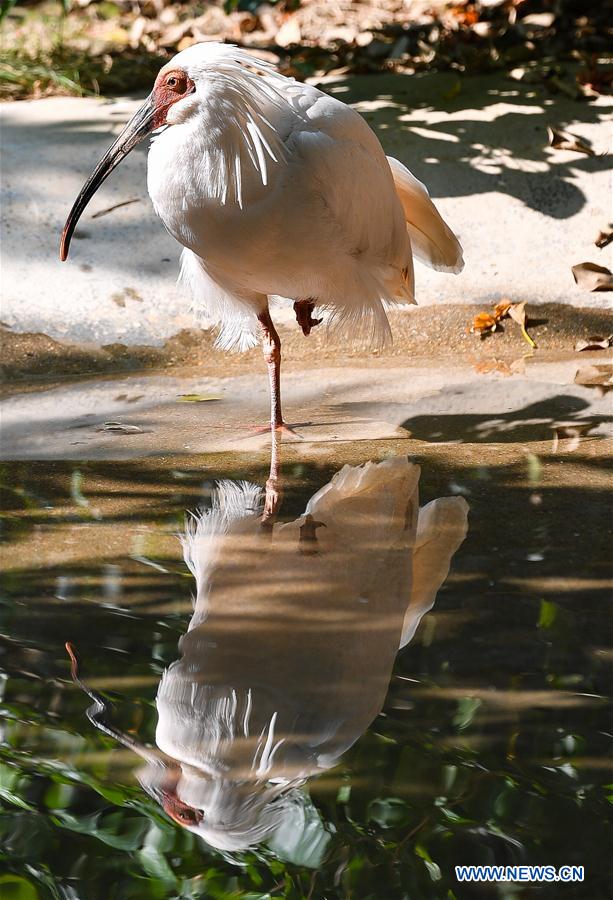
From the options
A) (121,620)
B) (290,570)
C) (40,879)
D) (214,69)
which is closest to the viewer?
(40,879)

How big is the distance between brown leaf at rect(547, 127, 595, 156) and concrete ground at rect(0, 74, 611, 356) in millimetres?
36

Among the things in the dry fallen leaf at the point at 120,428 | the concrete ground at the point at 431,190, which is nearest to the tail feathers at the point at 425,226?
the concrete ground at the point at 431,190

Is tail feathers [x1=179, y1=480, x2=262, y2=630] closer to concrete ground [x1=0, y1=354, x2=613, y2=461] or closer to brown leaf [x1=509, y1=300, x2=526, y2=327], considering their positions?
concrete ground [x1=0, y1=354, x2=613, y2=461]

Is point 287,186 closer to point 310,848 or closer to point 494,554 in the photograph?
point 494,554

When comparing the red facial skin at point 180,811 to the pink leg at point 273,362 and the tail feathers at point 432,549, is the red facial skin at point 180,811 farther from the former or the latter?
the pink leg at point 273,362

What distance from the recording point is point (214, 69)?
3.97 m

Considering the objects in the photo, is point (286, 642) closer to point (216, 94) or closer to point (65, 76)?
point (216, 94)

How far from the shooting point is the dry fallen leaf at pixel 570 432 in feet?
13.8

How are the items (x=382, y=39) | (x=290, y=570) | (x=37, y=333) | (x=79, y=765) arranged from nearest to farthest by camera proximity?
(x=79, y=765), (x=290, y=570), (x=37, y=333), (x=382, y=39)

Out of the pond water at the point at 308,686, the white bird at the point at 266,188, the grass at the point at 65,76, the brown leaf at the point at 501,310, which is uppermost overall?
the white bird at the point at 266,188

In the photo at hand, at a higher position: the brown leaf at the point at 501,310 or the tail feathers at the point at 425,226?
the tail feathers at the point at 425,226

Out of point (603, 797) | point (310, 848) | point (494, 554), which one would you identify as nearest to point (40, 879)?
point (310, 848)

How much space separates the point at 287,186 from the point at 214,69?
0.47 meters

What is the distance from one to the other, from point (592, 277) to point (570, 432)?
1588 mm
